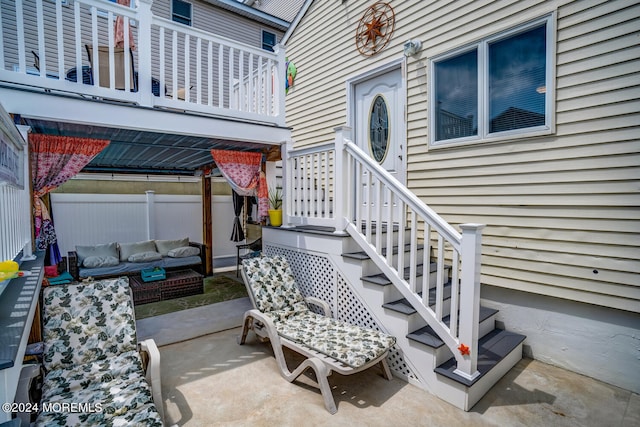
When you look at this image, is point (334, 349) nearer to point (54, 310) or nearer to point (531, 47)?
point (54, 310)

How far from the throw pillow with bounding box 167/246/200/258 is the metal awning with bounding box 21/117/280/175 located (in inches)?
70.5

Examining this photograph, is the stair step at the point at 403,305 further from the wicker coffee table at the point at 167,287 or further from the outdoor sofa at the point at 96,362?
the wicker coffee table at the point at 167,287

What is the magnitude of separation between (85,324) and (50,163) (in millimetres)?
2038

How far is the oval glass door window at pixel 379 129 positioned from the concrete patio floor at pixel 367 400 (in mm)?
3098

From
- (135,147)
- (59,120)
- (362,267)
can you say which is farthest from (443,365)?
(135,147)

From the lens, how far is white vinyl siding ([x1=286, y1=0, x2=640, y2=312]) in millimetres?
2871

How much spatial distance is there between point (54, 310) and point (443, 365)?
10.8 ft

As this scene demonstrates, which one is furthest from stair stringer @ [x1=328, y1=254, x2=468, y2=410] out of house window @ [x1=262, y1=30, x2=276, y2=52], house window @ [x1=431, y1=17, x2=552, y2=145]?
house window @ [x1=262, y1=30, x2=276, y2=52]

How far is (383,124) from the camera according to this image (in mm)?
4945

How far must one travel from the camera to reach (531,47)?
11.2 ft

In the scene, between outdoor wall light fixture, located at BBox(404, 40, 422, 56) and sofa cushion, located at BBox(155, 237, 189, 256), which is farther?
sofa cushion, located at BBox(155, 237, 189, 256)

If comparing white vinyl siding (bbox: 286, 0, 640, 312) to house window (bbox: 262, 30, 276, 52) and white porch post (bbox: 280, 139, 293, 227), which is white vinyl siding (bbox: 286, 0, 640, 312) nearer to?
white porch post (bbox: 280, 139, 293, 227)

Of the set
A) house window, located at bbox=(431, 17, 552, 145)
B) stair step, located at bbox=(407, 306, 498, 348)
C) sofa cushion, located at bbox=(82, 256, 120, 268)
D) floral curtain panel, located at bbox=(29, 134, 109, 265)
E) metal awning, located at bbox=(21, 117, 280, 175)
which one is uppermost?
house window, located at bbox=(431, 17, 552, 145)

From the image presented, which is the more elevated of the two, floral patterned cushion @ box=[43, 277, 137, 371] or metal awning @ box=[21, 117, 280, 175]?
metal awning @ box=[21, 117, 280, 175]
